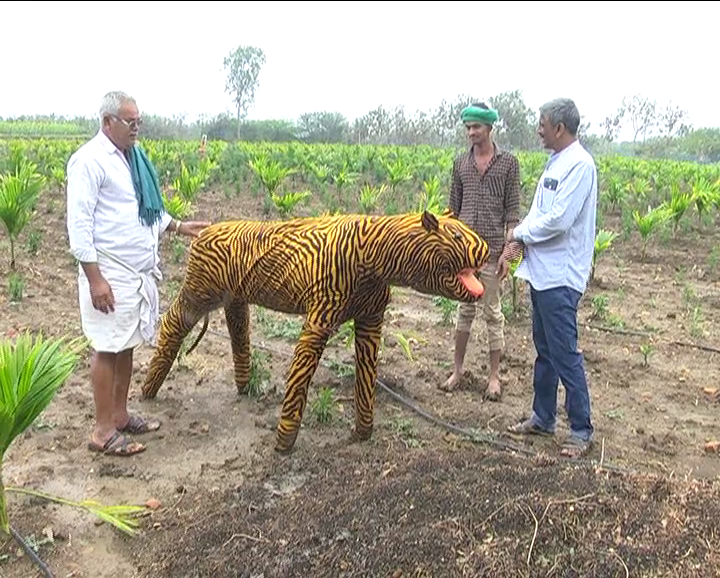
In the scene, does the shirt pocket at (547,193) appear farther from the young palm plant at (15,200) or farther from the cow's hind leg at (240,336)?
the young palm plant at (15,200)

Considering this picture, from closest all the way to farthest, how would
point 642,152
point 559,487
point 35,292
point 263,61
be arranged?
point 559,487, point 35,292, point 642,152, point 263,61

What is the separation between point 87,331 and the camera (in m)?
3.72

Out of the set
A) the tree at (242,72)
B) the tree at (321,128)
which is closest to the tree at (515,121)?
the tree at (321,128)

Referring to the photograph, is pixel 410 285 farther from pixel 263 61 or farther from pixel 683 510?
pixel 263 61

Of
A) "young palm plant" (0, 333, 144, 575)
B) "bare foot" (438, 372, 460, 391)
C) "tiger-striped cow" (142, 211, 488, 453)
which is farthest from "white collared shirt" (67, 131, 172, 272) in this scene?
"bare foot" (438, 372, 460, 391)

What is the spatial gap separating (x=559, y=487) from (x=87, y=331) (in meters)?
2.44

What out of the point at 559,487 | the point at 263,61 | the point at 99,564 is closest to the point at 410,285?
the point at 559,487

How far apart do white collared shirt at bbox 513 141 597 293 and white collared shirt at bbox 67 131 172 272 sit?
6.82 feet

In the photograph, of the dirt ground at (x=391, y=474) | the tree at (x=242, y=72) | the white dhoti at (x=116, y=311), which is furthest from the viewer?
the tree at (x=242, y=72)

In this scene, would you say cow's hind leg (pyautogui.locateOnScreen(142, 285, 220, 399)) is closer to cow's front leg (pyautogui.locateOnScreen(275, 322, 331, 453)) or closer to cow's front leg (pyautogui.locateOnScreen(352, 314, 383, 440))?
cow's front leg (pyautogui.locateOnScreen(275, 322, 331, 453))

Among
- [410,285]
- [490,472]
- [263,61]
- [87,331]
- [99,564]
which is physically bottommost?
[99,564]

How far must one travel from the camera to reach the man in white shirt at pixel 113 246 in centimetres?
351

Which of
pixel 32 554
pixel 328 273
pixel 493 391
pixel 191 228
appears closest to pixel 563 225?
pixel 328 273

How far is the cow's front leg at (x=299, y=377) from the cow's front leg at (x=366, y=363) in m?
0.26
